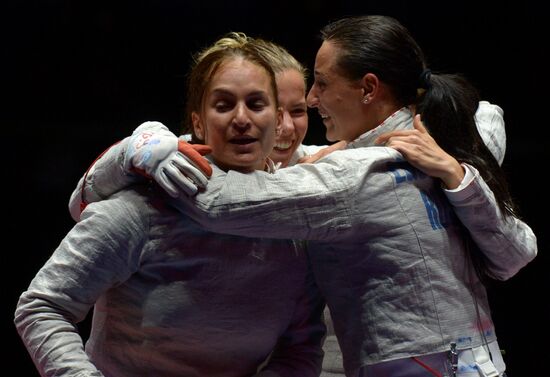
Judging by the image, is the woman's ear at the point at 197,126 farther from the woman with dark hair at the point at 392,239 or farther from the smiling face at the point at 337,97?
the smiling face at the point at 337,97

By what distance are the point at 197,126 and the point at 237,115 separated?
5.1 inches

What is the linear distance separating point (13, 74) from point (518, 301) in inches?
92.5

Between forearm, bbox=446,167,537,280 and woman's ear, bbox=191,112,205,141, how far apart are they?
0.52 meters

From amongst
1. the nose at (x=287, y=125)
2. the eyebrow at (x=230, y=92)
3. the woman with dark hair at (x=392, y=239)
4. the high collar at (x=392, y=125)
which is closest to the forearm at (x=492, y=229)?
the woman with dark hair at (x=392, y=239)

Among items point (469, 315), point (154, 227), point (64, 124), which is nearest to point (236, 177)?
point (154, 227)

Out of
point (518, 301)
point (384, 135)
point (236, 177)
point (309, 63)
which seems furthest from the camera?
point (309, 63)

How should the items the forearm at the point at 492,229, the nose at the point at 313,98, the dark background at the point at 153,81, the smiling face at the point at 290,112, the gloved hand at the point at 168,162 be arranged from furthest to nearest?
the dark background at the point at 153,81 < the smiling face at the point at 290,112 < the nose at the point at 313,98 < the forearm at the point at 492,229 < the gloved hand at the point at 168,162

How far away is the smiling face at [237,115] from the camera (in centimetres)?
160

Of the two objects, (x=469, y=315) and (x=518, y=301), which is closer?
(x=469, y=315)

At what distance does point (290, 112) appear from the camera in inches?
82.5

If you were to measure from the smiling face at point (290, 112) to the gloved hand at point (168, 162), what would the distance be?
0.62m

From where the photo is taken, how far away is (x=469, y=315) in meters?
1.59

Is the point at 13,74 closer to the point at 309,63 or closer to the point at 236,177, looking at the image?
the point at 309,63

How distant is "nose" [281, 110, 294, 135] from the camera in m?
2.07
